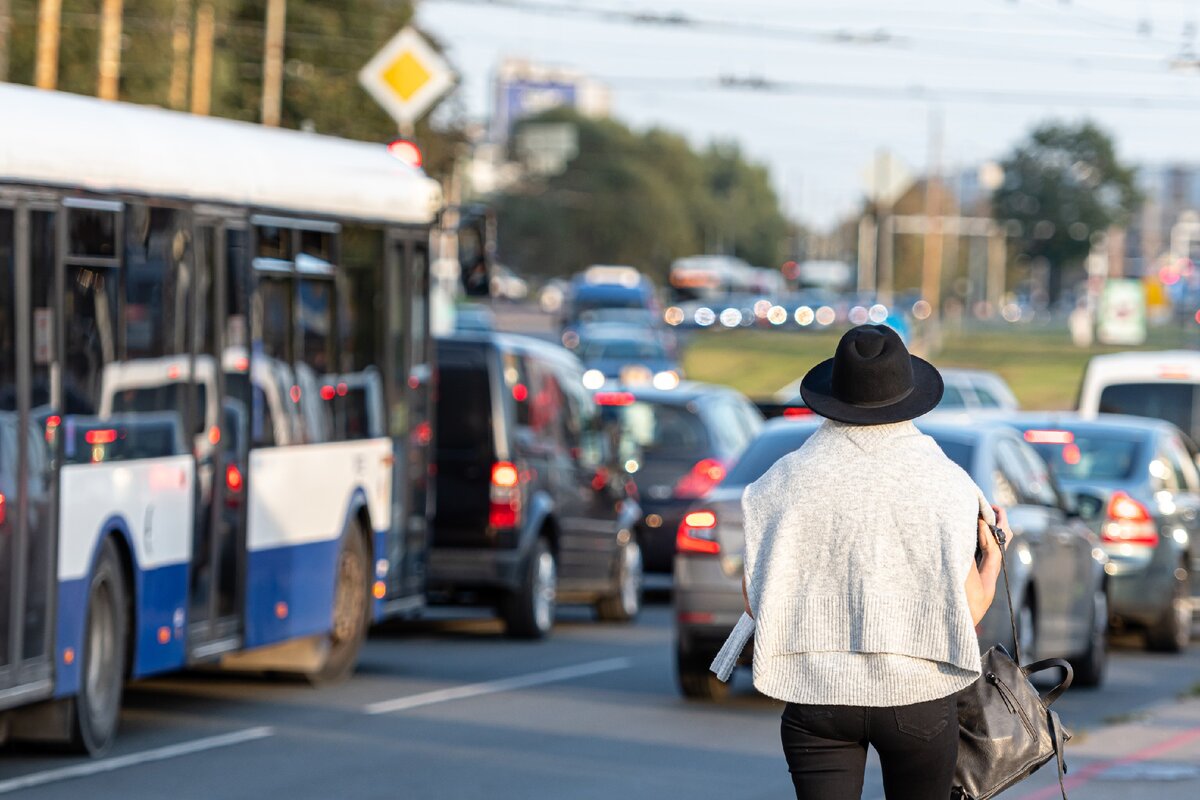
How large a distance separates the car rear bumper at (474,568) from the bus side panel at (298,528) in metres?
2.26

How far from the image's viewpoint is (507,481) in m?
16.5

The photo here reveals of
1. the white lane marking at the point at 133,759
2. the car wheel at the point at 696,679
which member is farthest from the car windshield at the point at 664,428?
the white lane marking at the point at 133,759

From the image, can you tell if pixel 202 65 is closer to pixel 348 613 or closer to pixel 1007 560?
pixel 348 613

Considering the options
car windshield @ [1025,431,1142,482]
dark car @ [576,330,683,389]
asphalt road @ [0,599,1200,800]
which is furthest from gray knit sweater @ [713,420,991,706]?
dark car @ [576,330,683,389]

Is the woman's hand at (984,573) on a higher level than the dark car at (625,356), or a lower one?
lower

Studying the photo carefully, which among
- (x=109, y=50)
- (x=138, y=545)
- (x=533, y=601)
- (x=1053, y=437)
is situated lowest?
(x=533, y=601)

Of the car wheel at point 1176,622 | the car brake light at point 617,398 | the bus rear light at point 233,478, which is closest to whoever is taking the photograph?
the bus rear light at point 233,478

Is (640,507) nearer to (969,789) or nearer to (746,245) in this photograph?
(969,789)

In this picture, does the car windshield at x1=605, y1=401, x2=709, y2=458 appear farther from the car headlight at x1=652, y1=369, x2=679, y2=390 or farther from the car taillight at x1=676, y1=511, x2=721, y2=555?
the car headlight at x1=652, y1=369, x2=679, y2=390

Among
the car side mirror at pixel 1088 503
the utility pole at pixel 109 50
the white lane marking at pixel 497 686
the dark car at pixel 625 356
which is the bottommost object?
the white lane marking at pixel 497 686

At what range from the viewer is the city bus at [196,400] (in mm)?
9906

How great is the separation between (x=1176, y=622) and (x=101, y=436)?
29.6ft

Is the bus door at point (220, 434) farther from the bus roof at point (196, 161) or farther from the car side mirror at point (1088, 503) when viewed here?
the car side mirror at point (1088, 503)

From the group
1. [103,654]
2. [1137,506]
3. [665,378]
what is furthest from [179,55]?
[103,654]
